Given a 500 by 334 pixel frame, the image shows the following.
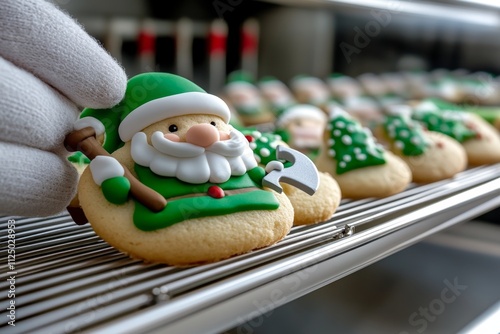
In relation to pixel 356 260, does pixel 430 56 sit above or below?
below

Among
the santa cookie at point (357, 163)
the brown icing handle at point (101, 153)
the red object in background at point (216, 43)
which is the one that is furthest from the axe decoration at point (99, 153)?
the red object in background at point (216, 43)

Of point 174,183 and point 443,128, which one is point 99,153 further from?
point 443,128

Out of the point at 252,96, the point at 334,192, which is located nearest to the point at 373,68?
the point at 252,96

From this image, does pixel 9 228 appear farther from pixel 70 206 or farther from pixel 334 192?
pixel 334 192

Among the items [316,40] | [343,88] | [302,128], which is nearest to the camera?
[302,128]

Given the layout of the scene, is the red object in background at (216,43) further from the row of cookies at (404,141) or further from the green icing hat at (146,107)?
the green icing hat at (146,107)

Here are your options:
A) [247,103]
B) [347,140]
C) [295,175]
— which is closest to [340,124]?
[347,140]
